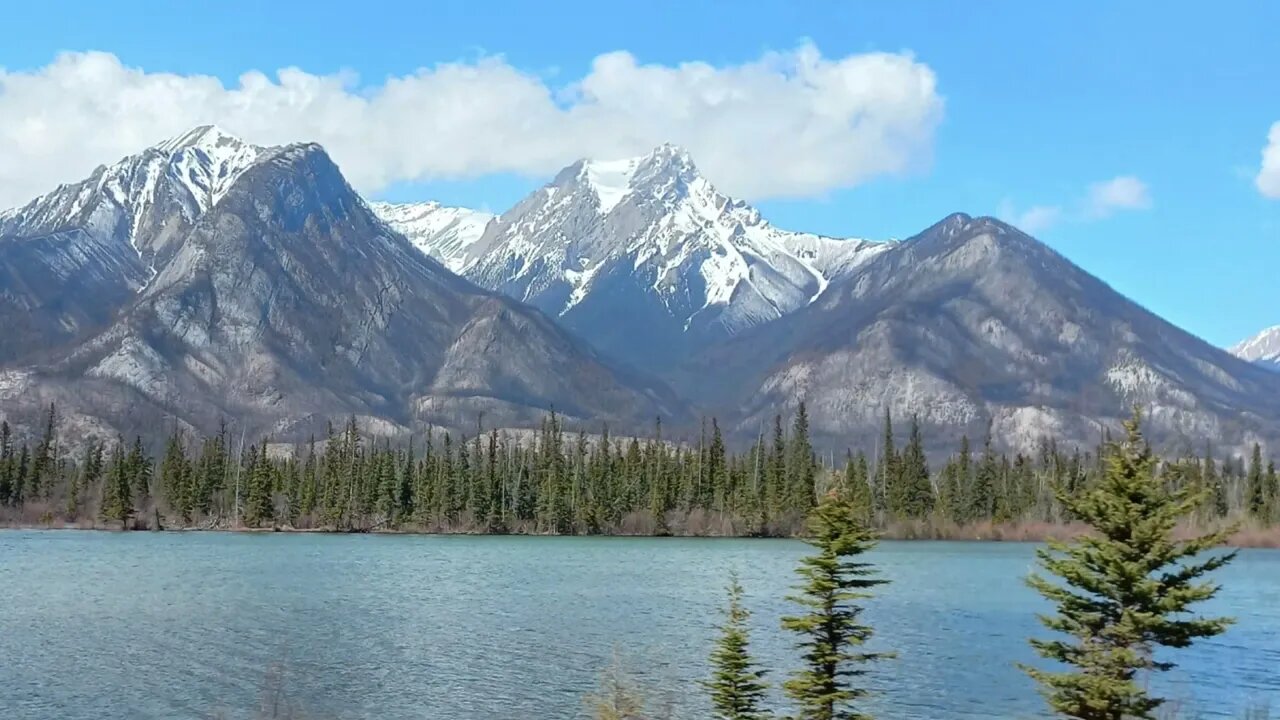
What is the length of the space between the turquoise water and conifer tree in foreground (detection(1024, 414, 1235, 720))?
10.6 m

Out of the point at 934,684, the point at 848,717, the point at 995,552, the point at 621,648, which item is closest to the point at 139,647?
the point at 621,648

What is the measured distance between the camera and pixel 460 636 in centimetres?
6569

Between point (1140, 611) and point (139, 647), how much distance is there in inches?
1850

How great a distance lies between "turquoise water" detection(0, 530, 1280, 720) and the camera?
48.3 meters

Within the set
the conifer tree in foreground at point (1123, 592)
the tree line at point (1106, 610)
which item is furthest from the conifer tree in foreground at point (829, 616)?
the conifer tree in foreground at point (1123, 592)

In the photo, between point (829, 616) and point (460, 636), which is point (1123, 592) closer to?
point (829, 616)

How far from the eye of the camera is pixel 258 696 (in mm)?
47625

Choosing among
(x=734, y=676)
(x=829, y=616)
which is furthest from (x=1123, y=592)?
(x=734, y=676)

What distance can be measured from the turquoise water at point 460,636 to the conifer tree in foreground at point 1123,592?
419 inches

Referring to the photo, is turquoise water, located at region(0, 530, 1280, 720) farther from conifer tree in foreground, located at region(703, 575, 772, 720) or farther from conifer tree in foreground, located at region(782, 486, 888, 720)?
conifer tree in foreground, located at region(782, 486, 888, 720)

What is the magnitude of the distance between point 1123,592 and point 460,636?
4524 cm

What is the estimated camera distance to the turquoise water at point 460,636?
1903 inches

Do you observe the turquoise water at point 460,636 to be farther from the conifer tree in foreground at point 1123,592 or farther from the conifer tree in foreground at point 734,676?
the conifer tree in foreground at point 1123,592

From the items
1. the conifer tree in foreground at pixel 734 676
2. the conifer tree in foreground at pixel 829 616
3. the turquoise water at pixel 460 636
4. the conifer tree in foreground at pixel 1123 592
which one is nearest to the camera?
→ the conifer tree in foreground at pixel 1123 592
